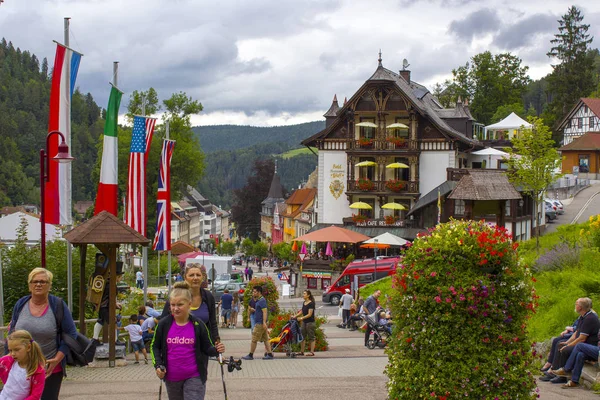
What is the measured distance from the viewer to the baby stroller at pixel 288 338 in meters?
18.3

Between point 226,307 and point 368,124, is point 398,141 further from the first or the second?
point 226,307

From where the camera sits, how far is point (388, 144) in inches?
2111

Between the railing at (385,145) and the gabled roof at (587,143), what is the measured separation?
95.0 feet

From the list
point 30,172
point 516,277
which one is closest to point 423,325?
point 516,277

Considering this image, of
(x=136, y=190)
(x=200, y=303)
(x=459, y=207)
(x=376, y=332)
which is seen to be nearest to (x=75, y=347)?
(x=200, y=303)

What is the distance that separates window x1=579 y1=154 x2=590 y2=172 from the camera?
76025 millimetres

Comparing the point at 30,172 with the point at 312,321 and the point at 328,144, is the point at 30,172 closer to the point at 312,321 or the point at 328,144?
the point at 328,144

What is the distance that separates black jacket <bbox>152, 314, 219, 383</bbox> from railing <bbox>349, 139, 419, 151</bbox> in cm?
4545

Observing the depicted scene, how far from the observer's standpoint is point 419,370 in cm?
973

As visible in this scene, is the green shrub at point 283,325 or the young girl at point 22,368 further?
the green shrub at point 283,325

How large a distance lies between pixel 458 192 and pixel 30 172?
140m

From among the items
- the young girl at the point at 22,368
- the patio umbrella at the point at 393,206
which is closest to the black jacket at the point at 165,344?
the young girl at the point at 22,368

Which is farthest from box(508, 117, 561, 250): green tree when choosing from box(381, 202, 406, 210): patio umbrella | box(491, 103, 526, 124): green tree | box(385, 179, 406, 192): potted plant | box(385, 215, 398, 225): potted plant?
box(491, 103, 526, 124): green tree

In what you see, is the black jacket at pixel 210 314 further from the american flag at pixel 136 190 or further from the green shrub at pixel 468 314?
the american flag at pixel 136 190
